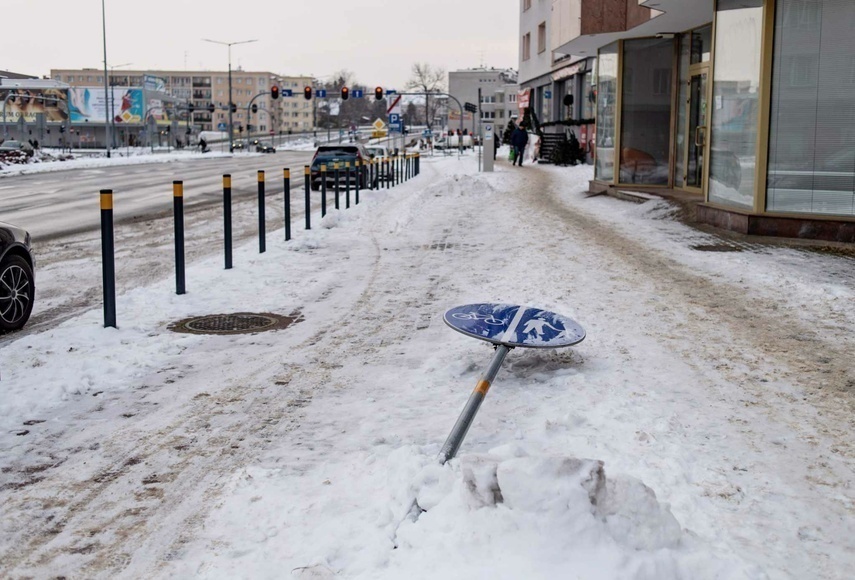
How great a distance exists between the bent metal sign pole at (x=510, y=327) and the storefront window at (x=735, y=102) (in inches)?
320

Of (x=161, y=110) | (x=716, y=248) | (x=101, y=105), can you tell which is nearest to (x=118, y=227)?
(x=716, y=248)

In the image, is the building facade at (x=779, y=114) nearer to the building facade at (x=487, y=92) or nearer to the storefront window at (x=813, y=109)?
the storefront window at (x=813, y=109)

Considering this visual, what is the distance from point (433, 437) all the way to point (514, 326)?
1364mm

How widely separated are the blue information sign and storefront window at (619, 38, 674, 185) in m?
15.5

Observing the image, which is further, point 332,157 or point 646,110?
point 332,157

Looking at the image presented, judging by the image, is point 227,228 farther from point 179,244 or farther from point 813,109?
point 813,109

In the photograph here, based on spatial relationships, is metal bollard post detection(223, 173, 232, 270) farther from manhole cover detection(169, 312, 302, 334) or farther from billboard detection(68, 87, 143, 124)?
billboard detection(68, 87, 143, 124)

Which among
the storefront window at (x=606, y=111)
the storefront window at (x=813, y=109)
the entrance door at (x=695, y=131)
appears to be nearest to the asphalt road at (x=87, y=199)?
the storefront window at (x=606, y=111)

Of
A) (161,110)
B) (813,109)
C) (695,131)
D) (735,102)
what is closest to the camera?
(813,109)

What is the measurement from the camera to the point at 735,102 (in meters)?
13.9

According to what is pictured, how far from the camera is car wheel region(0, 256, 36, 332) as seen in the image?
7.44 m

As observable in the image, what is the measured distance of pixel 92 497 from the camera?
409cm

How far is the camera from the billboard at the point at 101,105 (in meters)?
107

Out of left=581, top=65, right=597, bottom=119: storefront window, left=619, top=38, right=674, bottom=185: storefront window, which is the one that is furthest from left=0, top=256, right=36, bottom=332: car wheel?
left=581, top=65, right=597, bottom=119: storefront window
